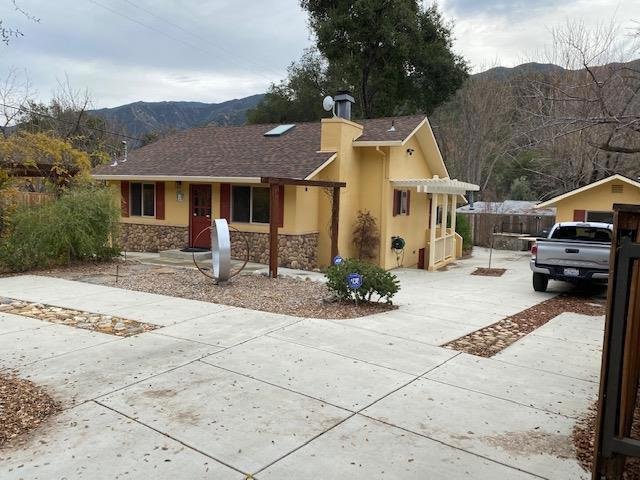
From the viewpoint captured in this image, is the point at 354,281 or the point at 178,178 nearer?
the point at 354,281

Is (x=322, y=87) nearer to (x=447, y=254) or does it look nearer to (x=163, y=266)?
(x=447, y=254)

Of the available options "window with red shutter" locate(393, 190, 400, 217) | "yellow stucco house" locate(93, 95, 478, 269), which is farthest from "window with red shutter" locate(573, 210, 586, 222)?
"window with red shutter" locate(393, 190, 400, 217)

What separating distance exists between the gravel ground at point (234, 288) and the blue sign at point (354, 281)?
0.37 meters

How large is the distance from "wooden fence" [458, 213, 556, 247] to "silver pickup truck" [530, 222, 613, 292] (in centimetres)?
1441

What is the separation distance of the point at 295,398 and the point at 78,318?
4.29 m

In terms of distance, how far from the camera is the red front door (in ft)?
51.7

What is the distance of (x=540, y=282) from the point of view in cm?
1187

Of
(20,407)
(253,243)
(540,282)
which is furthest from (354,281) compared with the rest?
(253,243)

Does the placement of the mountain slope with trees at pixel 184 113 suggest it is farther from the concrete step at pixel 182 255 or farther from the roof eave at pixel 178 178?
the concrete step at pixel 182 255

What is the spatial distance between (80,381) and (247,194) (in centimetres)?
1052

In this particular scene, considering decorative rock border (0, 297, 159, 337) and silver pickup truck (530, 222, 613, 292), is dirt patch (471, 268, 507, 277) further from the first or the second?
decorative rock border (0, 297, 159, 337)

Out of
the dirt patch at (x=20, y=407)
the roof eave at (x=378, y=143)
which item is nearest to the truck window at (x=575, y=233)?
the roof eave at (x=378, y=143)

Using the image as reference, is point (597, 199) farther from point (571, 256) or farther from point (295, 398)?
point (295, 398)

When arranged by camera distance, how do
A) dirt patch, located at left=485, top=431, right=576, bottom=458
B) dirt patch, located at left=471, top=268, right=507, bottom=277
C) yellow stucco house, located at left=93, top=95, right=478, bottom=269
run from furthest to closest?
dirt patch, located at left=471, top=268, right=507, bottom=277 < yellow stucco house, located at left=93, top=95, right=478, bottom=269 < dirt patch, located at left=485, top=431, right=576, bottom=458
